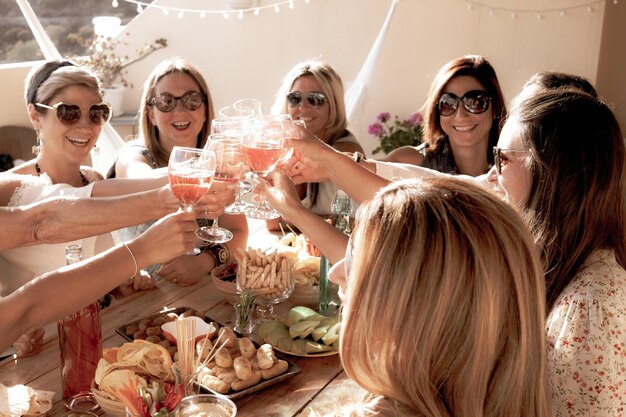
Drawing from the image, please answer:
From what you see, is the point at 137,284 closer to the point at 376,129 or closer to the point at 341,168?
the point at 341,168

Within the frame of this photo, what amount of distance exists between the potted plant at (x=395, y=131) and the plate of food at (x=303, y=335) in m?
4.08

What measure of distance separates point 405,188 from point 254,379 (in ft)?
2.29

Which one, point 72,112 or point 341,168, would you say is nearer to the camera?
point 341,168

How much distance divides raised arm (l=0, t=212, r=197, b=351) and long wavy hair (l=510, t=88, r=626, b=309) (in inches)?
37.4

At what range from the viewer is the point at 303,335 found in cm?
176

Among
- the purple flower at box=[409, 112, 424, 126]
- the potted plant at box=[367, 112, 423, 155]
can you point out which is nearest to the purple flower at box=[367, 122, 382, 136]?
the potted plant at box=[367, 112, 423, 155]

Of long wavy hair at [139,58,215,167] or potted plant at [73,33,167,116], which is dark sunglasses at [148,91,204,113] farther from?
potted plant at [73,33,167,116]

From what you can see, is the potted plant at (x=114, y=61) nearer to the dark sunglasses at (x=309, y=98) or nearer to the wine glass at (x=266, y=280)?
the dark sunglasses at (x=309, y=98)

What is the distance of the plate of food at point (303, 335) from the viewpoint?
5.66 feet

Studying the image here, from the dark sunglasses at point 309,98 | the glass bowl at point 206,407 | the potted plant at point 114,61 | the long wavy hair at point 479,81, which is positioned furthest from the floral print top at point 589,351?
the potted plant at point 114,61

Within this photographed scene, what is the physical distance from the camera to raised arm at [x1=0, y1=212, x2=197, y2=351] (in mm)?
1427

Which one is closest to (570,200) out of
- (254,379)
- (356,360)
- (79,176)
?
(356,360)

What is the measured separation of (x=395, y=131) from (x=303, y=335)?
14.3ft

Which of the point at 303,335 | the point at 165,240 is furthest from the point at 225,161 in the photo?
the point at 303,335
